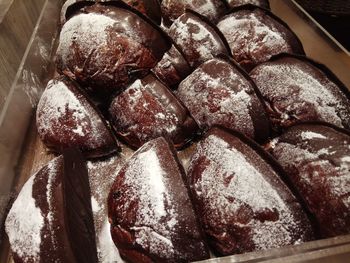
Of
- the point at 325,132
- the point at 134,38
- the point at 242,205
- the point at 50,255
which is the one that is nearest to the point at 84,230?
the point at 50,255

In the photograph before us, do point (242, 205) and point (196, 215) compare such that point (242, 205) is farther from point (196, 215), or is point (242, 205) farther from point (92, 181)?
point (92, 181)

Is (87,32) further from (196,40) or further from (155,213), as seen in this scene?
(155,213)

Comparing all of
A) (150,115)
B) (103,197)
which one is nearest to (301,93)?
(150,115)

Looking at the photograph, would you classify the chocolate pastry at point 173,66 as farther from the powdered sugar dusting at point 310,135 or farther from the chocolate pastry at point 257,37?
the powdered sugar dusting at point 310,135

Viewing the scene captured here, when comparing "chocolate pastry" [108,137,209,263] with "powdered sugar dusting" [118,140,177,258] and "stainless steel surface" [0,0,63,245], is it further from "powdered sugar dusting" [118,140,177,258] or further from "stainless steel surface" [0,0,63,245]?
"stainless steel surface" [0,0,63,245]

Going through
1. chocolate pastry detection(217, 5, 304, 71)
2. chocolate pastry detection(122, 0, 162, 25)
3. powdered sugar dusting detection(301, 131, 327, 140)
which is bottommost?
powdered sugar dusting detection(301, 131, 327, 140)

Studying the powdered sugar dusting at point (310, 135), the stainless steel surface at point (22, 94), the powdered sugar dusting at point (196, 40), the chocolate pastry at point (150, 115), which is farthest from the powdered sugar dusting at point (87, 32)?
the powdered sugar dusting at point (310, 135)

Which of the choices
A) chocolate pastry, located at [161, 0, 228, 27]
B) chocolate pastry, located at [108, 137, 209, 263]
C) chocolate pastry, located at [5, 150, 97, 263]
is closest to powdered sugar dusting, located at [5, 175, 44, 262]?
chocolate pastry, located at [5, 150, 97, 263]
